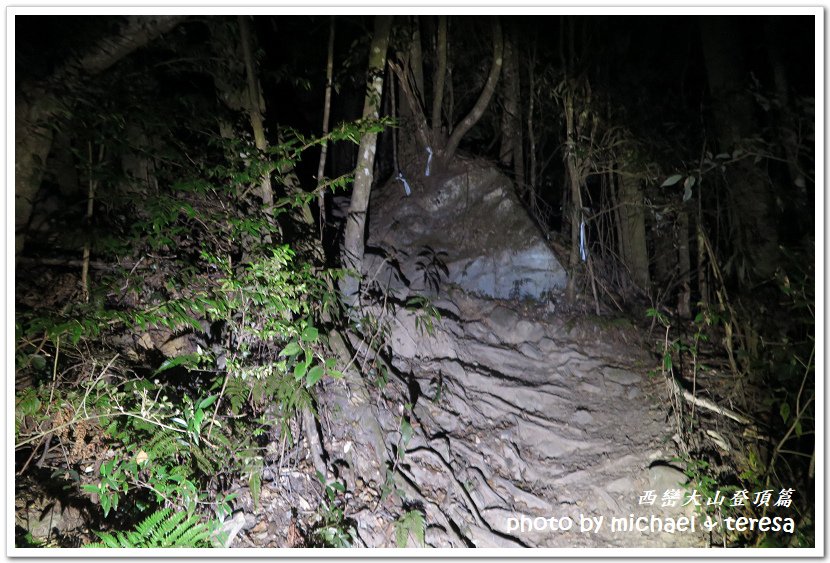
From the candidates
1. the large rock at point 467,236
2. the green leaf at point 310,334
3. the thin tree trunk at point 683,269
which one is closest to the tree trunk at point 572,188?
the large rock at point 467,236

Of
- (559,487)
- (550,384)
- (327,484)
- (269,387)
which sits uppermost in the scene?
(269,387)

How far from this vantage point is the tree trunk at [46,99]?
2.61m

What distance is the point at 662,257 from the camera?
723 cm

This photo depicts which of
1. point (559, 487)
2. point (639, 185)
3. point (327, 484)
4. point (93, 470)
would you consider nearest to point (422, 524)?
point (327, 484)

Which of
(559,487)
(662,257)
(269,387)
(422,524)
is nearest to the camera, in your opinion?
(422,524)

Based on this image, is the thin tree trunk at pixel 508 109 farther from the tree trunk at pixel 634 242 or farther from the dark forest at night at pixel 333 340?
the tree trunk at pixel 634 242

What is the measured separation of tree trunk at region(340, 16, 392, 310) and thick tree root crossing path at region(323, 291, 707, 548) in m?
0.75

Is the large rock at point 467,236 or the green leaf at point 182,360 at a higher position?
the large rock at point 467,236

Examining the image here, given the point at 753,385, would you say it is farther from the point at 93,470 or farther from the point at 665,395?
the point at 93,470

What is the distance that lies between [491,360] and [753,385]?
252 cm

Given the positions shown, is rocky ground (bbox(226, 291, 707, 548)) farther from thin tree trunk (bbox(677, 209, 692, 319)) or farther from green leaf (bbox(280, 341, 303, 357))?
thin tree trunk (bbox(677, 209, 692, 319))

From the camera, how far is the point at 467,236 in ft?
22.4

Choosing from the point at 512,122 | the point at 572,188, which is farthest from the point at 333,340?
the point at 512,122

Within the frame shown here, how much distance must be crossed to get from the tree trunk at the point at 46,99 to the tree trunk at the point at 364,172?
1989 mm
